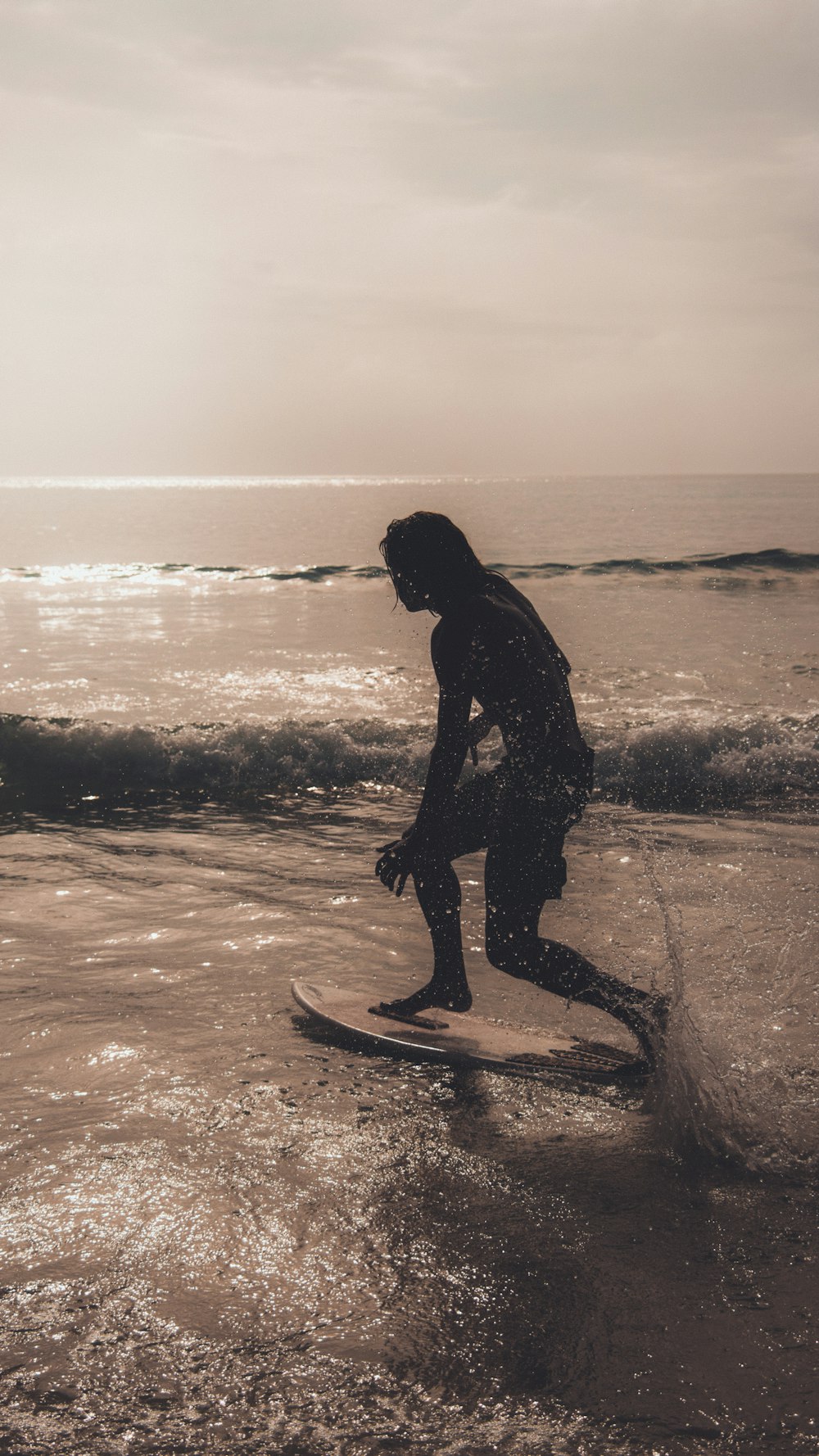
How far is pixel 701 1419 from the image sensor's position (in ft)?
6.94

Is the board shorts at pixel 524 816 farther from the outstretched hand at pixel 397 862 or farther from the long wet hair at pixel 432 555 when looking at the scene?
the long wet hair at pixel 432 555

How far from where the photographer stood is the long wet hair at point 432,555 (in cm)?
324

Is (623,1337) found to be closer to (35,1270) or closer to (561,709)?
(35,1270)

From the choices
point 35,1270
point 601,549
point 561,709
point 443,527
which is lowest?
point 35,1270

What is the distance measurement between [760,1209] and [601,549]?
111 feet

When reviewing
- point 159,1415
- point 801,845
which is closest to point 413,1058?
point 159,1415

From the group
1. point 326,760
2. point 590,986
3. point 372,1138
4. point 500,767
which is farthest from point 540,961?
point 326,760

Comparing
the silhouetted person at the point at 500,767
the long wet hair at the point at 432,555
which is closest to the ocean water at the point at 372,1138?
the silhouetted person at the point at 500,767

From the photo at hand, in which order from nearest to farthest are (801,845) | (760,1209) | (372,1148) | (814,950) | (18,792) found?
(760,1209) → (372,1148) → (814,950) → (801,845) → (18,792)

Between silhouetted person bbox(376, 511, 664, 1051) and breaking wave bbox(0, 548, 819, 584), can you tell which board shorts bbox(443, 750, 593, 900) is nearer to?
silhouetted person bbox(376, 511, 664, 1051)

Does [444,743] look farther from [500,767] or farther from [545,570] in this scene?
[545,570]

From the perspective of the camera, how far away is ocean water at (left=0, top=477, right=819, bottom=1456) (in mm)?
2221

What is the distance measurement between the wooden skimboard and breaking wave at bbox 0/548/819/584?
24710mm

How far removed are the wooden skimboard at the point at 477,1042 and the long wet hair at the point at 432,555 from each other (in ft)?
5.72
